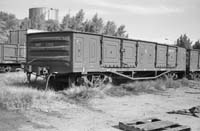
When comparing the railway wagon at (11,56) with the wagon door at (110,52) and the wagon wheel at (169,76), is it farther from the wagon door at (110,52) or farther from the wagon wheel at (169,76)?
the wagon wheel at (169,76)

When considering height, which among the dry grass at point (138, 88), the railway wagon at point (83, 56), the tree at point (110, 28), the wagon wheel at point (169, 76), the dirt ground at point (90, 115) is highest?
the tree at point (110, 28)

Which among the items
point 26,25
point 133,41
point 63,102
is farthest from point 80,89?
point 26,25

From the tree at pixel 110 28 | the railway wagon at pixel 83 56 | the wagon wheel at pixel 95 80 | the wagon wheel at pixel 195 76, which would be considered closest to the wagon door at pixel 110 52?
the railway wagon at pixel 83 56

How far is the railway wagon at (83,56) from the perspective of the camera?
1007cm

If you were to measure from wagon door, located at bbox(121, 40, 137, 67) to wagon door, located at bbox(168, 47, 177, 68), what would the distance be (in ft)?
14.4

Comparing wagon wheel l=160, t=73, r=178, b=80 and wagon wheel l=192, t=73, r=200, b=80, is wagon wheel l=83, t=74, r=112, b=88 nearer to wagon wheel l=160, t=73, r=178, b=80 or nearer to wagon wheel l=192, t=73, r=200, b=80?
wagon wheel l=160, t=73, r=178, b=80

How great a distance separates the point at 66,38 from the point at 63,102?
118 inches

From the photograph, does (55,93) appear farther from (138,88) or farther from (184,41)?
(184,41)

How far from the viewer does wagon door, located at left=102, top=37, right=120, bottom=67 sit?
11469mm

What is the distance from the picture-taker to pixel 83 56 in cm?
1043

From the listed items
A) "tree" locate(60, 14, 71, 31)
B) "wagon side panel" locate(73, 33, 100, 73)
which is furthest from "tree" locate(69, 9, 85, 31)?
"wagon side panel" locate(73, 33, 100, 73)

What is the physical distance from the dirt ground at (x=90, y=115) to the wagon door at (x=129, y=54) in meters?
3.58

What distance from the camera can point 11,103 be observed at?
6.95 metres

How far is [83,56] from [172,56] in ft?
28.8
